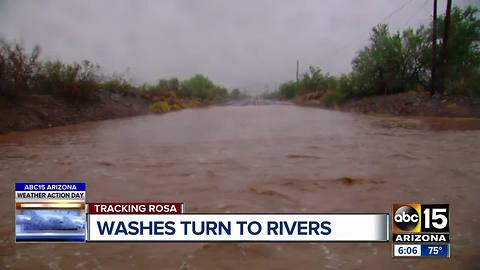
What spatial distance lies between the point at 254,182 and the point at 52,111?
340 inches

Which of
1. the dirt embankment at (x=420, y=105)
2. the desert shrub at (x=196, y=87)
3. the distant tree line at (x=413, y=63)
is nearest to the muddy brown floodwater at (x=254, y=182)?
the dirt embankment at (x=420, y=105)

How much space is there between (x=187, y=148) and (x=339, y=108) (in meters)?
16.0

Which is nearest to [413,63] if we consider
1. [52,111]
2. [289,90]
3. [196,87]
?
[196,87]

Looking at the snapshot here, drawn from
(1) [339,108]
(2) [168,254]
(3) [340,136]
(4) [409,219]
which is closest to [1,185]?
(2) [168,254]

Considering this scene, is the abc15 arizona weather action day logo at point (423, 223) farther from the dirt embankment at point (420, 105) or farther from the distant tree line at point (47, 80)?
the dirt embankment at point (420, 105)

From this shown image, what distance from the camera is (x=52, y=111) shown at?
31.9 ft

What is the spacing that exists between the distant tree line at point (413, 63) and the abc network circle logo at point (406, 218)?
13270 mm

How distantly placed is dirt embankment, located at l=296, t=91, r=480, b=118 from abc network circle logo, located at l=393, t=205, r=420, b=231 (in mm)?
11568

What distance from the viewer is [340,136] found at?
7004mm

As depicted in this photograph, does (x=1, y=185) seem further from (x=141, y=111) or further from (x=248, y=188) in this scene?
(x=141, y=111)

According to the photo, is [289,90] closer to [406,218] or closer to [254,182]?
[254,182]

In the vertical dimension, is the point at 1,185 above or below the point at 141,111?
below

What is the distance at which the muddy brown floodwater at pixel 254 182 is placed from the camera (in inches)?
75.8

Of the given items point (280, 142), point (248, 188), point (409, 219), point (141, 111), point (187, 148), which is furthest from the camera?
point (141, 111)
